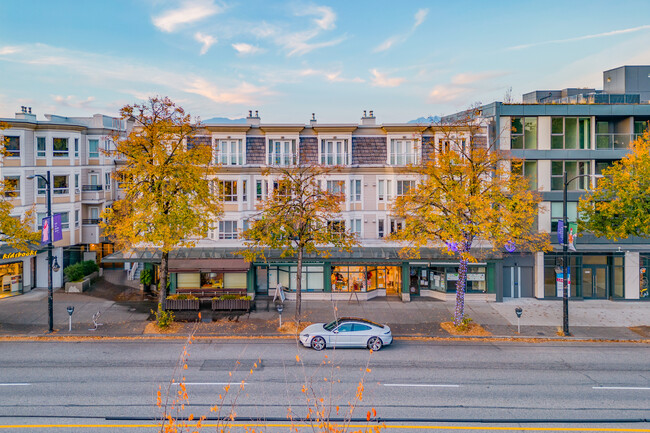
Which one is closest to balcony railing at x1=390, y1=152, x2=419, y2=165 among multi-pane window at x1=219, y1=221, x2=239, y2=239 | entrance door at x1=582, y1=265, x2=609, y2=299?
multi-pane window at x1=219, y1=221, x2=239, y2=239

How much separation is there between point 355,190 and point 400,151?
4.30m

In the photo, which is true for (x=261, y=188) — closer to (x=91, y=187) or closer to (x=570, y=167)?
(x=91, y=187)

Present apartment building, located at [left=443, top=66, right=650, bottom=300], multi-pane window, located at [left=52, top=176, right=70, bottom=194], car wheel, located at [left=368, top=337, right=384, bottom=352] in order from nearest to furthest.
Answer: car wheel, located at [left=368, top=337, right=384, bottom=352] → apartment building, located at [left=443, top=66, right=650, bottom=300] → multi-pane window, located at [left=52, top=176, right=70, bottom=194]

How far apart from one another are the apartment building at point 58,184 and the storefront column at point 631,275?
34.3 m

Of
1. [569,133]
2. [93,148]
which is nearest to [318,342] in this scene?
[569,133]

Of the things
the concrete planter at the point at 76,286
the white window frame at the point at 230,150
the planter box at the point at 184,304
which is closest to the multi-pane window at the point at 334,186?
the white window frame at the point at 230,150

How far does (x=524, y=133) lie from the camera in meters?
28.1

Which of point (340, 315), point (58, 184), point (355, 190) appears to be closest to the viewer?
point (340, 315)

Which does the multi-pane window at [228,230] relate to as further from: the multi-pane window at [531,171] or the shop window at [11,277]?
the multi-pane window at [531,171]

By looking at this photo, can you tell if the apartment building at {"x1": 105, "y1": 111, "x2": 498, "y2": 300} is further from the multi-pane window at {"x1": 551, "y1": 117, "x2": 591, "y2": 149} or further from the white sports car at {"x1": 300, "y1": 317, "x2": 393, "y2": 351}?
the white sports car at {"x1": 300, "y1": 317, "x2": 393, "y2": 351}

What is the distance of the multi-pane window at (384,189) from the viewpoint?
96.4ft

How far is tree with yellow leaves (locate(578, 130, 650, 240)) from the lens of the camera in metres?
20.8

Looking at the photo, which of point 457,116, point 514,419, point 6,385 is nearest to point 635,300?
point 457,116

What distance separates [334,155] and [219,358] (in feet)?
54.8
